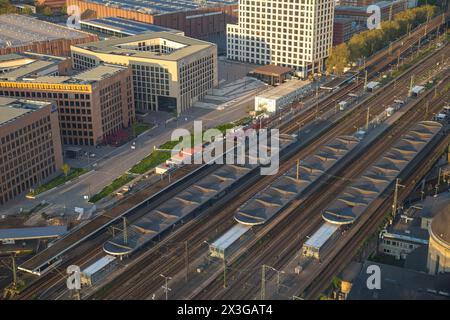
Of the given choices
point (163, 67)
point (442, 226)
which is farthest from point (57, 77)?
point (442, 226)


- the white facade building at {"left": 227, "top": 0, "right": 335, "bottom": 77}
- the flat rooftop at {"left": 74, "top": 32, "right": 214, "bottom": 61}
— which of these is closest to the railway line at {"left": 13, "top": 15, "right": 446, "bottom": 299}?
the flat rooftop at {"left": 74, "top": 32, "right": 214, "bottom": 61}

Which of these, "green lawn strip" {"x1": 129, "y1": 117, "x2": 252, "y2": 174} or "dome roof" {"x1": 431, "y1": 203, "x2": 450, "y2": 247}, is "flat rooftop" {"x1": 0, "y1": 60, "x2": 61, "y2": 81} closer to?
"green lawn strip" {"x1": 129, "y1": 117, "x2": 252, "y2": 174}

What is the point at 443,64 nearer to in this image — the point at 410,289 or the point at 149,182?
the point at 149,182

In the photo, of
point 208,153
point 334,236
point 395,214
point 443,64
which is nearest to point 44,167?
point 208,153

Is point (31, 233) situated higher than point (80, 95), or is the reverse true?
point (80, 95)

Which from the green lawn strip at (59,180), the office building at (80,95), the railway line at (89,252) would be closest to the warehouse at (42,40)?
the office building at (80,95)

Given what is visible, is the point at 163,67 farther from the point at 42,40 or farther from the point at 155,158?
the point at 42,40
